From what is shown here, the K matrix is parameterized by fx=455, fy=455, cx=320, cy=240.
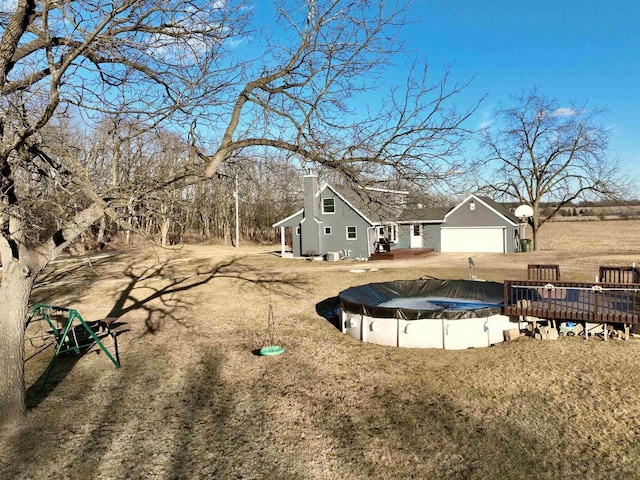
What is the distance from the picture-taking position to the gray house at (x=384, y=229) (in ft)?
96.9

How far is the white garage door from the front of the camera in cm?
3244

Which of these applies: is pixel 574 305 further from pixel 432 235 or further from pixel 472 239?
pixel 432 235

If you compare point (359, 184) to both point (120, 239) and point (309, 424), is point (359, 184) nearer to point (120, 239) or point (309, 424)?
point (309, 424)

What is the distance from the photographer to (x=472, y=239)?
3300 centimetres

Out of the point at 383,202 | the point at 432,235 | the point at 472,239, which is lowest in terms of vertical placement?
the point at 472,239

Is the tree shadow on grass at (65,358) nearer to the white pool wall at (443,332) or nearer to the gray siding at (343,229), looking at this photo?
the white pool wall at (443,332)

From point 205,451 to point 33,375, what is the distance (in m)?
5.11

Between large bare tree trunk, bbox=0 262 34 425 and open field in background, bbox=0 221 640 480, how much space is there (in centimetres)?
38

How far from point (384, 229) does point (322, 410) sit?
24.9m

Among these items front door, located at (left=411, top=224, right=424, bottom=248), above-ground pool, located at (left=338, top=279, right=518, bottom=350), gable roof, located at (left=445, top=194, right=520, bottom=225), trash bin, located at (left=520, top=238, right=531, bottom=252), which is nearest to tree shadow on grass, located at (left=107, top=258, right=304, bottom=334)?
above-ground pool, located at (left=338, top=279, right=518, bottom=350)

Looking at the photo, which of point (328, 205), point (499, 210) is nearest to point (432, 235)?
point (499, 210)

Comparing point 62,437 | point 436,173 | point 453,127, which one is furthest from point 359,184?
point 62,437

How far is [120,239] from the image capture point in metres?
39.7

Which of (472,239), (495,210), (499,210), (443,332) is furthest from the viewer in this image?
(499,210)
